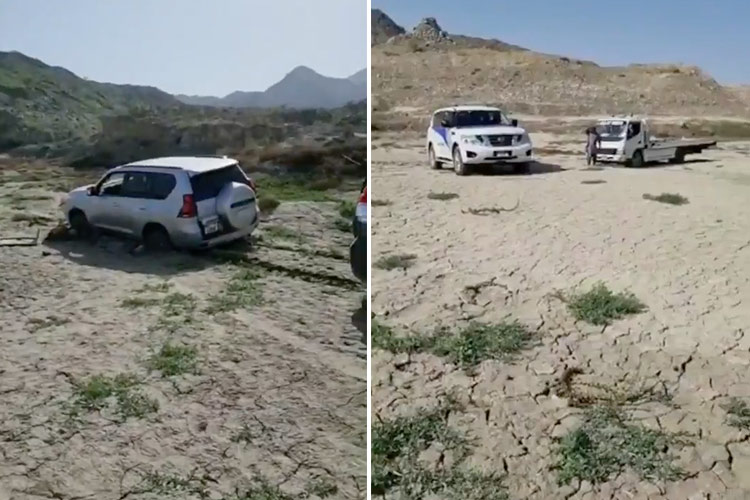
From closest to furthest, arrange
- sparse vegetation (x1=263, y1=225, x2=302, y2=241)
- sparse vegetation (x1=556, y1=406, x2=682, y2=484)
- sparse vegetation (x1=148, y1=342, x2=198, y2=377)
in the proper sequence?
1. sparse vegetation (x1=556, y1=406, x2=682, y2=484)
2. sparse vegetation (x1=148, y1=342, x2=198, y2=377)
3. sparse vegetation (x1=263, y1=225, x2=302, y2=241)

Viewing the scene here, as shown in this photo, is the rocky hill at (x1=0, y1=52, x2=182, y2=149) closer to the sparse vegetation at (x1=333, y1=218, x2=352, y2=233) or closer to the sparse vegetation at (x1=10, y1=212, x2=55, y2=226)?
the sparse vegetation at (x1=10, y1=212, x2=55, y2=226)

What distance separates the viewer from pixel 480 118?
2.56m

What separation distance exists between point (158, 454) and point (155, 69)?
1242 mm

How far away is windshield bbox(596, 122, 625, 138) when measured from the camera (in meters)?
2.56

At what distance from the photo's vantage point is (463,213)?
2514mm

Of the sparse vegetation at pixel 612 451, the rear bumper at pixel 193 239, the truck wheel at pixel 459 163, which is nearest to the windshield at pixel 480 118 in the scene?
the truck wheel at pixel 459 163

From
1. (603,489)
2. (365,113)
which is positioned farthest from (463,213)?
(603,489)

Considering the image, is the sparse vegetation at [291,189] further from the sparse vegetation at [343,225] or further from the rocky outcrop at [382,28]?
the rocky outcrop at [382,28]

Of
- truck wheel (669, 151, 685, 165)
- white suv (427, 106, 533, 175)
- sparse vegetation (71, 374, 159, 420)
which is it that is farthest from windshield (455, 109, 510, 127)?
sparse vegetation (71, 374, 159, 420)

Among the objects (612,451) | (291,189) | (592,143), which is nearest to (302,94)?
(291,189)

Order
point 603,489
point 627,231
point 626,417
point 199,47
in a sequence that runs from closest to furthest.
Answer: point 603,489
point 626,417
point 199,47
point 627,231

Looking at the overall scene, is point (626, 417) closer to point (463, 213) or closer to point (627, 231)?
point (627, 231)

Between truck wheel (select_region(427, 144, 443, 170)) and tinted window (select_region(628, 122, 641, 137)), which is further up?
tinted window (select_region(628, 122, 641, 137))

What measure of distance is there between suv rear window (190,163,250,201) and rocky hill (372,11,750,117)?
54 centimetres
